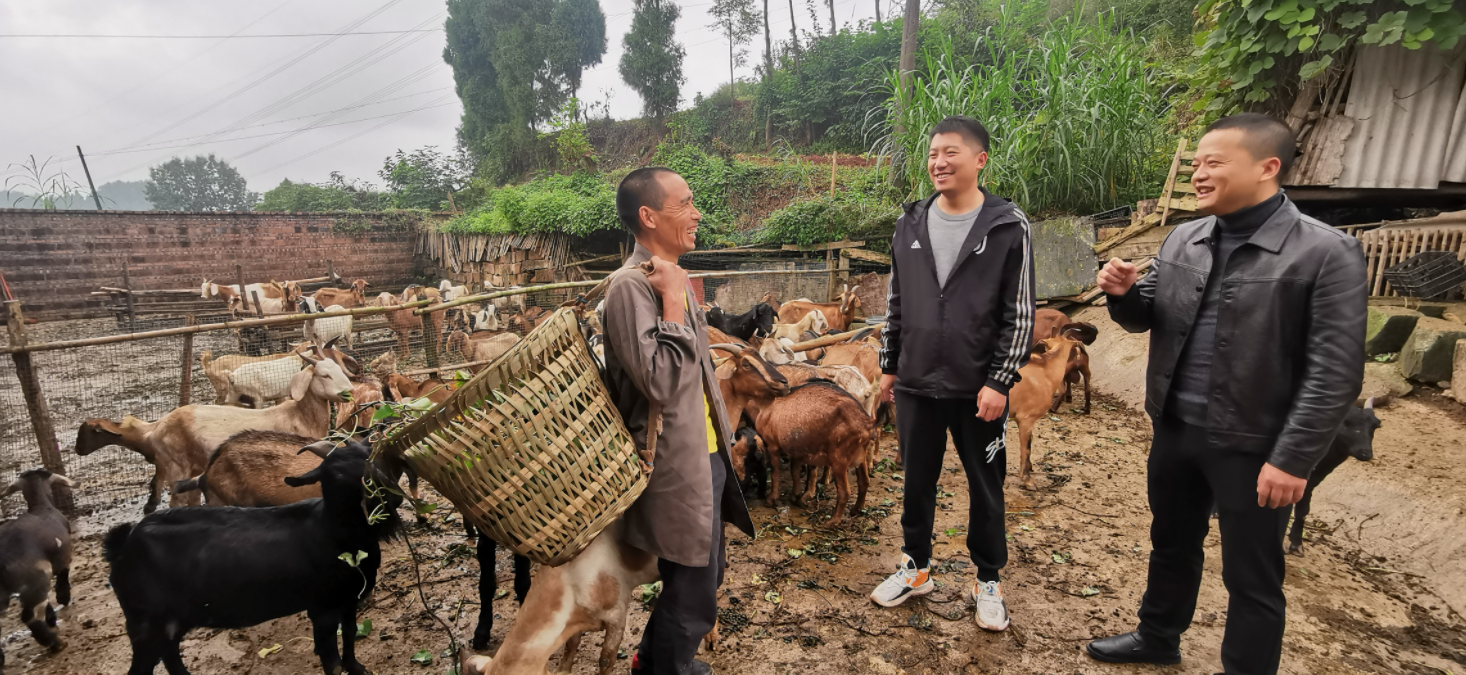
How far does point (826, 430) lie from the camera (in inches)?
172

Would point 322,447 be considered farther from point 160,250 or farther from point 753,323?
point 160,250

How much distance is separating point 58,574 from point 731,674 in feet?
12.4

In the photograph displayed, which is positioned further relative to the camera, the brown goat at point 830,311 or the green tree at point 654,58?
the green tree at point 654,58

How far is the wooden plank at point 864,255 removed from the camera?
1153cm

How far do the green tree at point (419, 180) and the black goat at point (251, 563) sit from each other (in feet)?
102

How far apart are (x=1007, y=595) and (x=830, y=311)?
232 inches

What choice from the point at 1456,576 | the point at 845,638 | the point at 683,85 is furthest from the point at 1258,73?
the point at 683,85

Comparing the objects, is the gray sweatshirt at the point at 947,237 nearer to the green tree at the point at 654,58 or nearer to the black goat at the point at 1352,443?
the black goat at the point at 1352,443

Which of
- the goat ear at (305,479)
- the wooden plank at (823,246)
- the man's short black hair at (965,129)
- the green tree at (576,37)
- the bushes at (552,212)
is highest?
the green tree at (576,37)

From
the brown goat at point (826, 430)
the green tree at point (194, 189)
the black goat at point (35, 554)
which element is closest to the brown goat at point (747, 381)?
the brown goat at point (826, 430)

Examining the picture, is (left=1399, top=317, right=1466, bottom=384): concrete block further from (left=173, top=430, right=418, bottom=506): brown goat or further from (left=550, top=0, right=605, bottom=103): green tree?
(left=550, top=0, right=605, bottom=103): green tree

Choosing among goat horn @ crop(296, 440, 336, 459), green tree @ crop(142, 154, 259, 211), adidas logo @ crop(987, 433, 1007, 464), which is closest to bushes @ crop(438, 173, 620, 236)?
goat horn @ crop(296, 440, 336, 459)

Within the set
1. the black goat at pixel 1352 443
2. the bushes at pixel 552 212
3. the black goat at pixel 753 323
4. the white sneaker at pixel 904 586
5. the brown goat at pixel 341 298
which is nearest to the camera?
the white sneaker at pixel 904 586

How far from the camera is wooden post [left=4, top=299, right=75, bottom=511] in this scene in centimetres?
450
